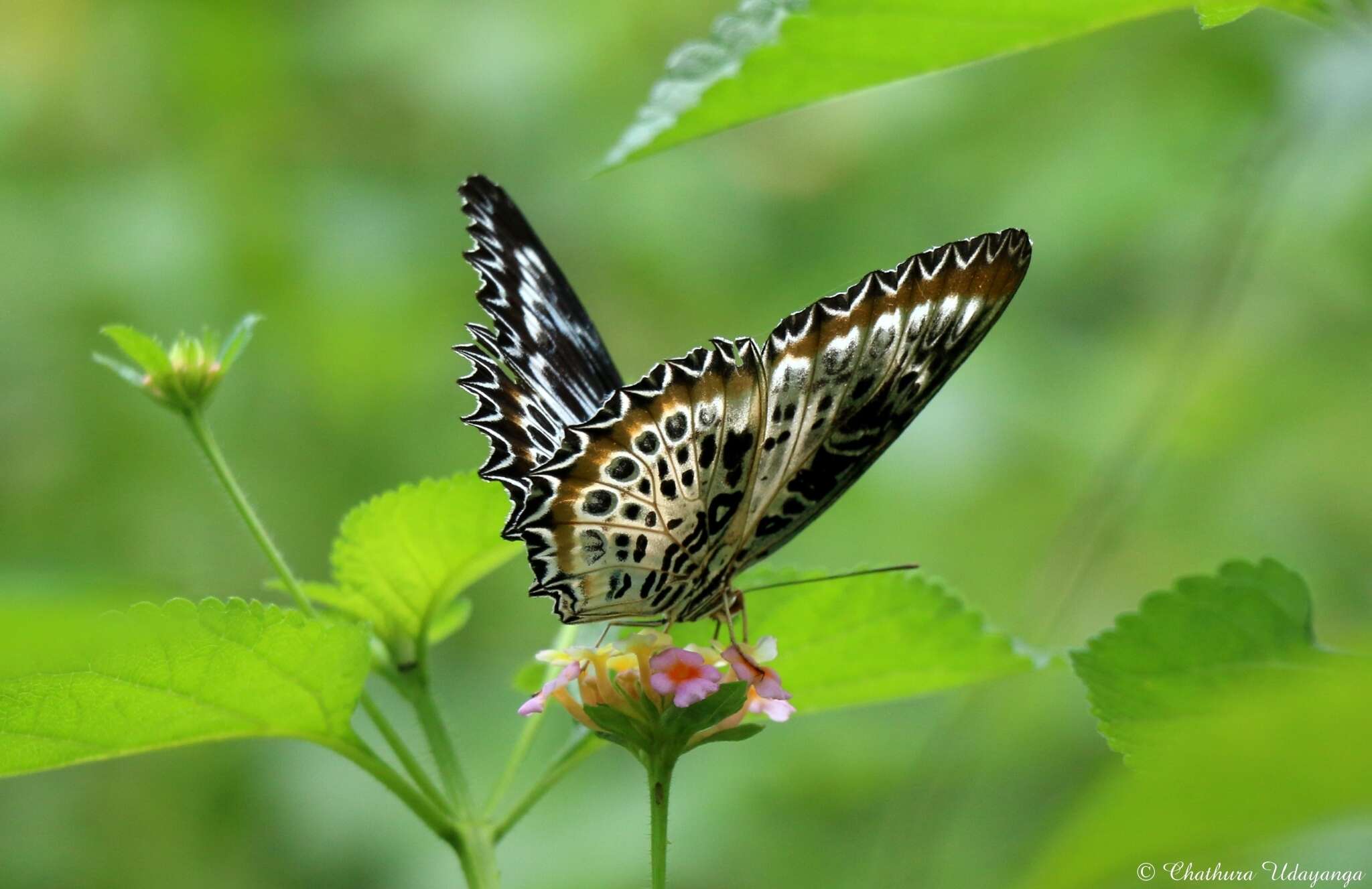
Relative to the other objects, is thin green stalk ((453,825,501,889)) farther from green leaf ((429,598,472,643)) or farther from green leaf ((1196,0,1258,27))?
green leaf ((1196,0,1258,27))

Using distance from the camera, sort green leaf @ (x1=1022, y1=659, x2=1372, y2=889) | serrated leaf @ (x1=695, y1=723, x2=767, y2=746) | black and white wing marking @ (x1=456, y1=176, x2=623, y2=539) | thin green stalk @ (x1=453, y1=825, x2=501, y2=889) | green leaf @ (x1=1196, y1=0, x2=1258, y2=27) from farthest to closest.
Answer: black and white wing marking @ (x1=456, y1=176, x2=623, y2=539), serrated leaf @ (x1=695, y1=723, x2=767, y2=746), thin green stalk @ (x1=453, y1=825, x2=501, y2=889), green leaf @ (x1=1196, y1=0, x2=1258, y2=27), green leaf @ (x1=1022, y1=659, x2=1372, y2=889)

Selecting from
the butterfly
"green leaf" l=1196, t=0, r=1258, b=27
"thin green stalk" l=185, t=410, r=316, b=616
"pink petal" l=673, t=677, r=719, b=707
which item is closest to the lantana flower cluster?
→ "pink petal" l=673, t=677, r=719, b=707

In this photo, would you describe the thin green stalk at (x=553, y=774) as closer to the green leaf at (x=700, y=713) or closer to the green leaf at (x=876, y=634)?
the green leaf at (x=700, y=713)

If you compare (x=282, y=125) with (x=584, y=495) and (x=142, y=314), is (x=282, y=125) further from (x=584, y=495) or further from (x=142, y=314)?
(x=584, y=495)

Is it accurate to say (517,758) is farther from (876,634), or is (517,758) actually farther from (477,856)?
(876,634)

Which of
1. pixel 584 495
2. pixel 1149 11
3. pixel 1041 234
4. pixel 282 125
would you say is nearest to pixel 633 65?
pixel 282 125

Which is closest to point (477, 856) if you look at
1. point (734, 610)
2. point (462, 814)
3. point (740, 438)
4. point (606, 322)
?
point (462, 814)
